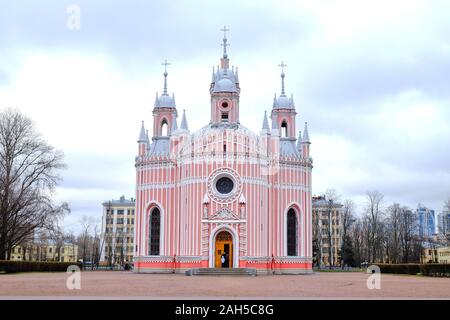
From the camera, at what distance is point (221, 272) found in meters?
54.6

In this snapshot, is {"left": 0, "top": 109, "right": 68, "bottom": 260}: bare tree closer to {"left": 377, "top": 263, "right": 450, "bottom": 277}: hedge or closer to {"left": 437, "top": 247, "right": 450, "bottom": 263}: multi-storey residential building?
{"left": 377, "top": 263, "right": 450, "bottom": 277}: hedge

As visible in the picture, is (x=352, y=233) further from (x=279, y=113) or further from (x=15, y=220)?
(x=15, y=220)

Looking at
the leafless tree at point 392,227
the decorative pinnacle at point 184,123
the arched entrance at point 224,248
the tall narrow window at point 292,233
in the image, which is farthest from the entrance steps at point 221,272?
the leafless tree at point 392,227

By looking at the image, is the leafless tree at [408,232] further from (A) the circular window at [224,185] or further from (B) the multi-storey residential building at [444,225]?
(A) the circular window at [224,185]

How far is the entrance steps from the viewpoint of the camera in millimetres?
54031

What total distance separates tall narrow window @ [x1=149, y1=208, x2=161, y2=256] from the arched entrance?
6728mm

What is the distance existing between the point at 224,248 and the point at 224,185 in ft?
18.9

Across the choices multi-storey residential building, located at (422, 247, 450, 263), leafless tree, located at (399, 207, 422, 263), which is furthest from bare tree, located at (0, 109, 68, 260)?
multi-storey residential building, located at (422, 247, 450, 263)

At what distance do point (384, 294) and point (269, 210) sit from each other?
3413 cm

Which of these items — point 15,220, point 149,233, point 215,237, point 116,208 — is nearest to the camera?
point 15,220

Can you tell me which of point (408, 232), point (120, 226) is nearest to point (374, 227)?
point (408, 232)

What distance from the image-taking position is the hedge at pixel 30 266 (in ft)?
165
